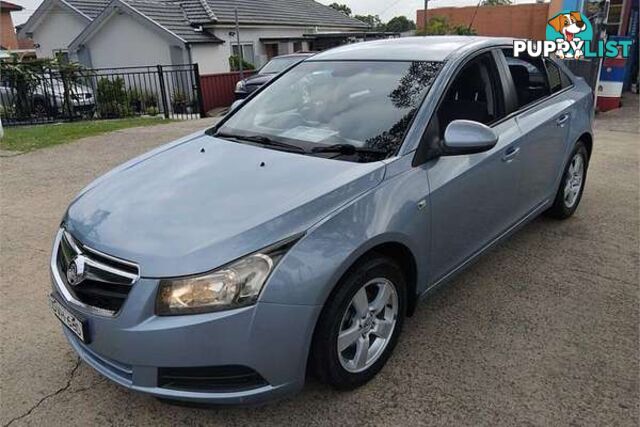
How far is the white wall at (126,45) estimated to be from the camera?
2116 cm

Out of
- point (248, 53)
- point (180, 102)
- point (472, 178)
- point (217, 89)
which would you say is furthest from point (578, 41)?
point (248, 53)

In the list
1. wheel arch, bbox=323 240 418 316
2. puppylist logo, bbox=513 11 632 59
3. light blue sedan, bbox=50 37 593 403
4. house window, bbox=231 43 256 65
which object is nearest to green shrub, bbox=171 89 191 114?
house window, bbox=231 43 256 65

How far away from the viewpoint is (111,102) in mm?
15242

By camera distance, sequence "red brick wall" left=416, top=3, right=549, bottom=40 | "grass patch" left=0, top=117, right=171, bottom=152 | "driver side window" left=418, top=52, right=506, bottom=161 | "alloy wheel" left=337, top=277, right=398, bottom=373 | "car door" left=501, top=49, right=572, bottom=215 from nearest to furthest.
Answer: "alloy wheel" left=337, top=277, right=398, bottom=373, "driver side window" left=418, top=52, right=506, bottom=161, "car door" left=501, top=49, right=572, bottom=215, "grass patch" left=0, top=117, right=171, bottom=152, "red brick wall" left=416, top=3, right=549, bottom=40

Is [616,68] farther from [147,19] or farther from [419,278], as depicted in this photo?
[147,19]

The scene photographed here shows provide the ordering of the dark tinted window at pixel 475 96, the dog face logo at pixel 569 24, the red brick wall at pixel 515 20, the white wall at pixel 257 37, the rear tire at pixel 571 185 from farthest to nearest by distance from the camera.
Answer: the red brick wall at pixel 515 20
the white wall at pixel 257 37
the dog face logo at pixel 569 24
the rear tire at pixel 571 185
the dark tinted window at pixel 475 96

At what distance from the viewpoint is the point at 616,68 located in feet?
34.9

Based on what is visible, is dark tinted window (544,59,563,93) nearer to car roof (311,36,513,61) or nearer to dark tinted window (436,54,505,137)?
car roof (311,36,513,61)

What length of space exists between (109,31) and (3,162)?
17043 mm

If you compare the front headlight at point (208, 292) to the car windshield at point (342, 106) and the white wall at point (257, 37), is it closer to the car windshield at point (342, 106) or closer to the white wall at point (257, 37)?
the car windshield at point (342, 106)

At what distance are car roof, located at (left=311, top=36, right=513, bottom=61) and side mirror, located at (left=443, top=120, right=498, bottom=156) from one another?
1.95 ft

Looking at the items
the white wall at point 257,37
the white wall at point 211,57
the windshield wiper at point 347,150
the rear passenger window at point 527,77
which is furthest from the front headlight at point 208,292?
the white wall at point 257,37

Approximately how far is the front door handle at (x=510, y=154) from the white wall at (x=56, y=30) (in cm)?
→ 2676

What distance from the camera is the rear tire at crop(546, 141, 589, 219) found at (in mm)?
4413
